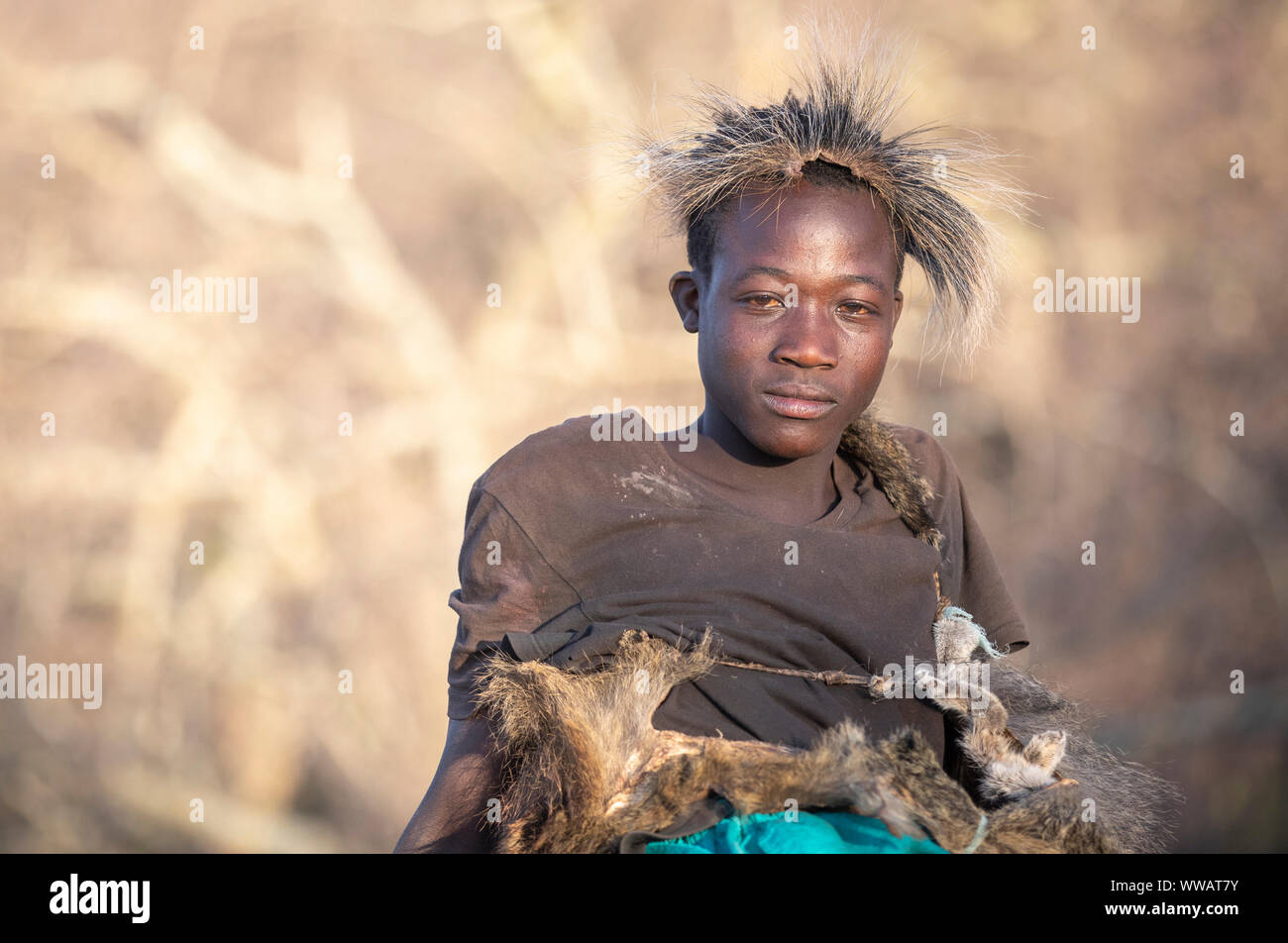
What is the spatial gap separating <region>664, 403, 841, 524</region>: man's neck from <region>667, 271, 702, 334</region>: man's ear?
16 cm

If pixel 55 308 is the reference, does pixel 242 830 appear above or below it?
below

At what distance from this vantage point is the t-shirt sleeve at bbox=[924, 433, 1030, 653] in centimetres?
216

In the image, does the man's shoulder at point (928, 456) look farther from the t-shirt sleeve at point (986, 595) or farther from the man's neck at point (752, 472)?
the man's neck at point (752, 472)

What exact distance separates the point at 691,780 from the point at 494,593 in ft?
1.63

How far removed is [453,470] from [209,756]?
1.67m

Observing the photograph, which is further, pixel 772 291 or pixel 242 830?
pixel 242 830

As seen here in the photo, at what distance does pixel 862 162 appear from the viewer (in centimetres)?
197

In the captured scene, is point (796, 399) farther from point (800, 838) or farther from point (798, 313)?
point (800, 838)

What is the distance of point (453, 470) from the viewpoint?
547 cm

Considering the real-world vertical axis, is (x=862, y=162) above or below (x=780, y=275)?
above

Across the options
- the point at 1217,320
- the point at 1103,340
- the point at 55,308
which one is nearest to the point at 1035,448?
the point at 1103,340

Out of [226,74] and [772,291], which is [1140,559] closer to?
[772,291]

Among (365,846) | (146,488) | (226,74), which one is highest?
(226,74)

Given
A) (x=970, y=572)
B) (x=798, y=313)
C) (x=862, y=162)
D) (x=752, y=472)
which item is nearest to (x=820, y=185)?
(x=862, y=162)
